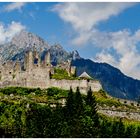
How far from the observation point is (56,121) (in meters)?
62.9

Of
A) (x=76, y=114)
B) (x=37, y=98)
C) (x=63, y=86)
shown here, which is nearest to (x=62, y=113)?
(x=76, y=114)

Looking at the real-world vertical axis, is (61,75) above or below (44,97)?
above

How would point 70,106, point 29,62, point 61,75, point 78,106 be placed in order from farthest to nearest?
point 61,75, point 29,62, point 78,106, point 70,106

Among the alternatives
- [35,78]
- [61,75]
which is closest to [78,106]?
[35,78]

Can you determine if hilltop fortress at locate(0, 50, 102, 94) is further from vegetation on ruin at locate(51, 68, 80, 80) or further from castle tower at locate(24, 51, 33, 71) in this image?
vegetation on ruin at locate(51, 68, 80, 80)

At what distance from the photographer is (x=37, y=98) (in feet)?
254

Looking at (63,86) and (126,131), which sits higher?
(63,86)

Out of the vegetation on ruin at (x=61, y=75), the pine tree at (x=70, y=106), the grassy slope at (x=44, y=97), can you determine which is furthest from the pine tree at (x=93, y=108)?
the vegetation on ruin at (x=61, y=75)

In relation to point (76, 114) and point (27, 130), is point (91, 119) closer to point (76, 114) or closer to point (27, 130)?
point (76, 114)

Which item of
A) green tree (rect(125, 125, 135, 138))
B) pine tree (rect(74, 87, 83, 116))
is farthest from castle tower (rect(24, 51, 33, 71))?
green tree (rect(125, 125, 135, 138))

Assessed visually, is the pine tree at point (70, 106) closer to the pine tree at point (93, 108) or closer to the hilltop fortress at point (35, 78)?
the pine tree at point (93, 108)

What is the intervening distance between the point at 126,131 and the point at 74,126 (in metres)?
5.89

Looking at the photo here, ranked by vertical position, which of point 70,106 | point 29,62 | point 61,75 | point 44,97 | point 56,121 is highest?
point 29,62

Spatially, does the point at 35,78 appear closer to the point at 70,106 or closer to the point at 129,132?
the point at 70,106
